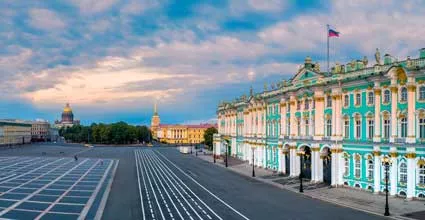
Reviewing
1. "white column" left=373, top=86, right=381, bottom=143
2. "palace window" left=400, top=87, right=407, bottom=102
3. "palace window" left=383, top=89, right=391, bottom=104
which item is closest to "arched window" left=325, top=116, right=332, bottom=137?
"white column" left=373, top=86, right=381, bottom=143

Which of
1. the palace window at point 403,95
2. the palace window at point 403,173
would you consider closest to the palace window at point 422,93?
the palace window at point 403,95

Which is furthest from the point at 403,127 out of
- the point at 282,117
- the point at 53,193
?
the point at 53,193

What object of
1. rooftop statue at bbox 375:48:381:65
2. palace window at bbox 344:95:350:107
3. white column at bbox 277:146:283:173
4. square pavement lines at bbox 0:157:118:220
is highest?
rooftop statue at bbox 375:48:381:65

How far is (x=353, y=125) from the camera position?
50750 millimetres

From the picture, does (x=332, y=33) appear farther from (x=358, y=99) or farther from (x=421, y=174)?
(x=421, y=174)

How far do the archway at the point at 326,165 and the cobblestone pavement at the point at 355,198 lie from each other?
143cm

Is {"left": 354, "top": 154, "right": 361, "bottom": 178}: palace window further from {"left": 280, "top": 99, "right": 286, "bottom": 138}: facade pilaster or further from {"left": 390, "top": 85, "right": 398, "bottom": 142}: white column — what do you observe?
{"left": 280, "top": 99, "right": 286, "bottom": 138}: facade pilaster

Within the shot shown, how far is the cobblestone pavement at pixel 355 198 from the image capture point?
37500 mm

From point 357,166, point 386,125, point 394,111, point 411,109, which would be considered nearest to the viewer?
point 411,109

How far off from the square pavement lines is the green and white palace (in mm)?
24606

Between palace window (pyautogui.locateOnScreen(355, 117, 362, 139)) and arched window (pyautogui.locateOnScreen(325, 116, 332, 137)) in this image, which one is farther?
arched window (pyautogui.locateOnScreen(325, 116, 332, 137))

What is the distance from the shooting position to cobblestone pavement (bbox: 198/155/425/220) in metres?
37.5

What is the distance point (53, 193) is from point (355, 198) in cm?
3190

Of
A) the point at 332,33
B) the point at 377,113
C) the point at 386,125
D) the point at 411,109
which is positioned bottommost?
the point at 386,125
